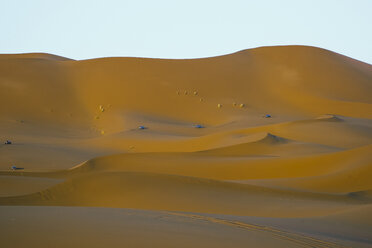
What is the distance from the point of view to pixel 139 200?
10359mm

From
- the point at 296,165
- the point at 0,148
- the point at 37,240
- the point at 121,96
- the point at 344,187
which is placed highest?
the point at 121,96

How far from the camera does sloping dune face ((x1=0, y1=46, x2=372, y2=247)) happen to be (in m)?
6.00

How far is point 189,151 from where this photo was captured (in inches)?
822

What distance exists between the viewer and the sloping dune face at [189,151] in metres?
6.00

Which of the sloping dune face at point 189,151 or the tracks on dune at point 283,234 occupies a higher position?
the sloping dune face at point 189,151

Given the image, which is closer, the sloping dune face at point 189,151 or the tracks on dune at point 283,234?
the tracks on dune at point 283,234

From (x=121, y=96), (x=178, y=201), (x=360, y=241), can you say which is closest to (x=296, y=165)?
(x=178, y=201)

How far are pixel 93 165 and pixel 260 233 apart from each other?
10.3m

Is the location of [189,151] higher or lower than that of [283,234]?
higher

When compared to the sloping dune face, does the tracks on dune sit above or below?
below

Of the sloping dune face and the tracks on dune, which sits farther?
the sloping dune face

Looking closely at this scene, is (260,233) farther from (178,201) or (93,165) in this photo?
(93,165)

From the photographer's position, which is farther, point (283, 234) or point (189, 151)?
point (189, 151)

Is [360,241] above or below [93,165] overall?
below
